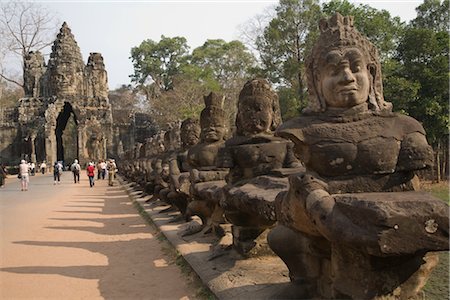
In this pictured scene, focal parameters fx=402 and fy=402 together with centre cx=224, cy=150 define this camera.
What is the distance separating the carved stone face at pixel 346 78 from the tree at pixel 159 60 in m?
44.4

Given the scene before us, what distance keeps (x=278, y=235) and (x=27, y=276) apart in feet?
11.2

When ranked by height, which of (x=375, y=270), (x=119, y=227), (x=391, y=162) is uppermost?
(x=391, y=162)

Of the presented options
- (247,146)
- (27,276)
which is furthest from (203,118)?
(27,276)

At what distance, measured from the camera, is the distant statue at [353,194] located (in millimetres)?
2092

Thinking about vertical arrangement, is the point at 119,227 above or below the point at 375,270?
below

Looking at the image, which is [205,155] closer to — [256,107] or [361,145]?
[256,107]

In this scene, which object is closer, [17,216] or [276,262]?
[276,262]

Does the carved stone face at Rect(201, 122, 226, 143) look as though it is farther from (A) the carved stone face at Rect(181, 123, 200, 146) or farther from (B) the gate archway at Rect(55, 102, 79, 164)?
(B) the gate archway at Rect(55, 102, 79, 164)

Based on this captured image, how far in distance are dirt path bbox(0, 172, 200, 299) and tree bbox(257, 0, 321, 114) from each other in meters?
14.2

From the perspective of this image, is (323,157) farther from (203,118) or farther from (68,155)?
(68,155)

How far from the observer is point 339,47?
2.95 metres

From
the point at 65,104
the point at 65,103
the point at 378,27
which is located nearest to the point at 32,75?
the point at 65,104

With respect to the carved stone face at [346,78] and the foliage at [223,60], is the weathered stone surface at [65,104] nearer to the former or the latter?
the foliage at [223,60]

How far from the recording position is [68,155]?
51531 millimetres
